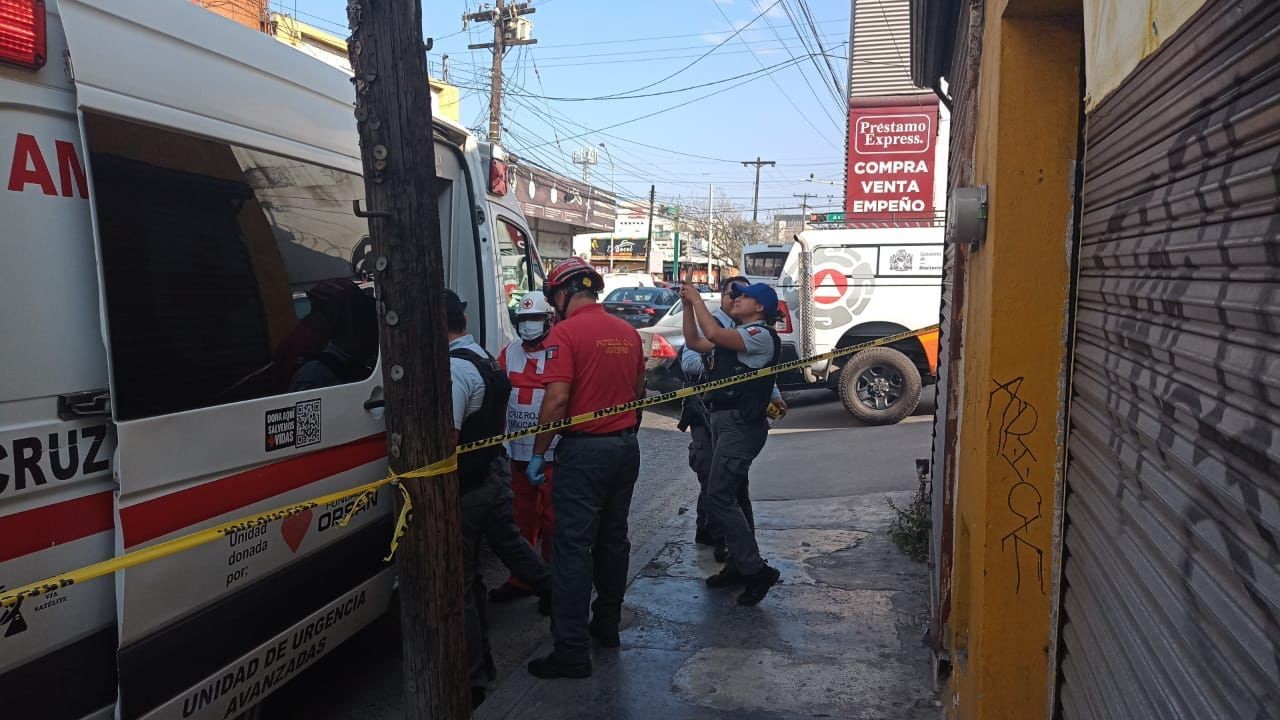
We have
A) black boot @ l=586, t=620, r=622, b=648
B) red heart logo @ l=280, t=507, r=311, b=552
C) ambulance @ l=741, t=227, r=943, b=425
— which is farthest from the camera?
ambulance @ l=741, t=227, r=943, b=425

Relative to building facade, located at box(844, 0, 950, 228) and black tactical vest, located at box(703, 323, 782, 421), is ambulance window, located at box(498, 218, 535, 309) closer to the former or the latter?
black tactical vest, located at box(703, 323, 782, 421)

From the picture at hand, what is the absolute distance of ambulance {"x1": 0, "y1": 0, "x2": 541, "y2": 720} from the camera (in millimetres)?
2318

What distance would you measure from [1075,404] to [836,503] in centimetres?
514

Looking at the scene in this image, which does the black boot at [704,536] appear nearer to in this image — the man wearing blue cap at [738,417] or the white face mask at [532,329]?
the man wearing blue cap at [738,417]

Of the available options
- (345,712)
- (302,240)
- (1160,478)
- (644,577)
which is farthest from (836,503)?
(1160,478)

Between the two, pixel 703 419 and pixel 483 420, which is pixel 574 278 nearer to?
Answer: pixel 483 420

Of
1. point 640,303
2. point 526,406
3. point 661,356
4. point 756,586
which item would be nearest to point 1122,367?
point 756,586

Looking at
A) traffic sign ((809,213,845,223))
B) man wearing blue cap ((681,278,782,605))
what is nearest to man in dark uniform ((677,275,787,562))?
man wearing blue cap ((681,278,782,605))

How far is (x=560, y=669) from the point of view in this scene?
4152 mm

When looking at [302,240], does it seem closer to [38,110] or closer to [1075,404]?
[38,110]

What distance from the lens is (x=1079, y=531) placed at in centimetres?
205

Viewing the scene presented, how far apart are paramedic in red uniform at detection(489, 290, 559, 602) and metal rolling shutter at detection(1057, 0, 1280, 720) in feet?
10.8

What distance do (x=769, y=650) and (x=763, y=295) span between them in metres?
1.91

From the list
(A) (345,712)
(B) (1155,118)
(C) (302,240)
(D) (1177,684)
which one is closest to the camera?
(D) (1177,684)
